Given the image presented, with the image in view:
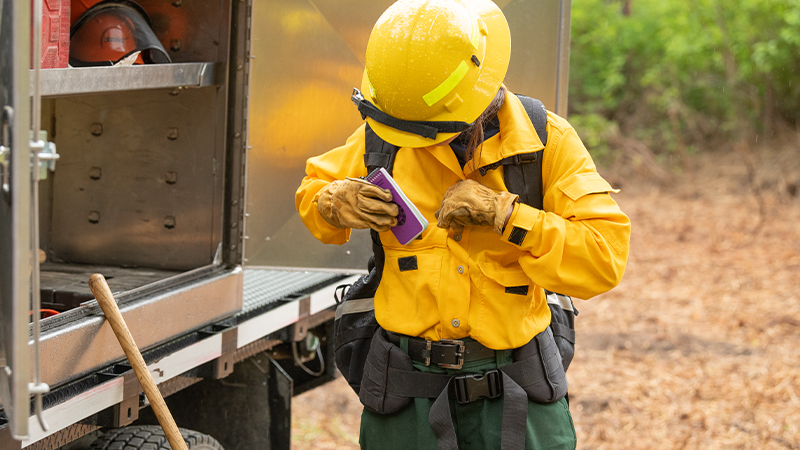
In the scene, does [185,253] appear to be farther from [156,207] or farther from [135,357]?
[135,357]

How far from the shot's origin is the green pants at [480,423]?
7.21 feet

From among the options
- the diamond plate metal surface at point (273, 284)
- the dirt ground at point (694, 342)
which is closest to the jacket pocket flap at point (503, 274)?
the diamond plate metal surface at point (273, 284)

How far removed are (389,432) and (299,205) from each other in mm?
721

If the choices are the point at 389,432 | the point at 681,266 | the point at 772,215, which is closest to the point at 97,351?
the point at 389,432

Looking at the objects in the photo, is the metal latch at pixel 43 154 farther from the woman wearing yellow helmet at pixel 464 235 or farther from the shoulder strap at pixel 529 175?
the shoulder strap at pixel 529 175

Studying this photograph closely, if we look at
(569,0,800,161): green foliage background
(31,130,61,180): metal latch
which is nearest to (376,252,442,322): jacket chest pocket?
(31,130,61,180): metal latch

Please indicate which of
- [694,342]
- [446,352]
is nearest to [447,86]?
[446,352]

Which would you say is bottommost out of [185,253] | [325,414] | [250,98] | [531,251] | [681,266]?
[325,414]

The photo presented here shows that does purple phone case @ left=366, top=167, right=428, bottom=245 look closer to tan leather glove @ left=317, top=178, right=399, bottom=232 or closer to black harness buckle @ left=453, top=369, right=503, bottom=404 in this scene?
tan leather glove @ left=317, top=178, right=399, bottom=232

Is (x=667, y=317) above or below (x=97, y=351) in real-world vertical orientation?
below

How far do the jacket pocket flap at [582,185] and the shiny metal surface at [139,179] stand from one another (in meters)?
1.35

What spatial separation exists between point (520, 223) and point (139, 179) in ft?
5.53

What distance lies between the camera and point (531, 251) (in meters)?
2.03

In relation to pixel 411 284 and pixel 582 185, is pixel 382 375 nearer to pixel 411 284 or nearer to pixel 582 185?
pixel 411 284
